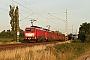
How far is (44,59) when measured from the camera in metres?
18.8

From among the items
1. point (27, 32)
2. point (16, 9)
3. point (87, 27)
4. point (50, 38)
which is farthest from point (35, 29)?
point (87, 27)

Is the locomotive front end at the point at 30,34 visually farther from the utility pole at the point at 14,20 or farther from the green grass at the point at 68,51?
the green grass at the point at 68,51

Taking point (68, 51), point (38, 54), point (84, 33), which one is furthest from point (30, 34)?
point (84, 33)

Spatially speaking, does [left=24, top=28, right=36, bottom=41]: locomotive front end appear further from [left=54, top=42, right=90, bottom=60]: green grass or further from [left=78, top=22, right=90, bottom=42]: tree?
[left=78, top=22, right=90, bottom=42]: tree

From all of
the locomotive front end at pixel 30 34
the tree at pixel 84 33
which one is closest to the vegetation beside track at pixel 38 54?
the locomotive front end at pixel 30 34

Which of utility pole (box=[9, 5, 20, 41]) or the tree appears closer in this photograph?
utility pole (box=[9, 5, 20, 41])

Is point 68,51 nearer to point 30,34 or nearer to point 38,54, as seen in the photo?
point 38,54

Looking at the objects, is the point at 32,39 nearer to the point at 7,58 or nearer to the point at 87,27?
the point at 7,58

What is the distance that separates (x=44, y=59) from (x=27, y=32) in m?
32.1

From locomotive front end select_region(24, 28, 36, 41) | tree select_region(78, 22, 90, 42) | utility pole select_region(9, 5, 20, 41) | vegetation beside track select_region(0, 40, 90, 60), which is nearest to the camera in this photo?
vegetation beside track select_region(0, 40, 90, 60)

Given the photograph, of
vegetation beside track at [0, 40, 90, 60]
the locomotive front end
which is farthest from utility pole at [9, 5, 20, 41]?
vegetation beside track at [0, 40, 90, 60]

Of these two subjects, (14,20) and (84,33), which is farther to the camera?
(84,33)

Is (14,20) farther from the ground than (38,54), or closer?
farther from the ground

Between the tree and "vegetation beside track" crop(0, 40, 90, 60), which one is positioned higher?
the tree
